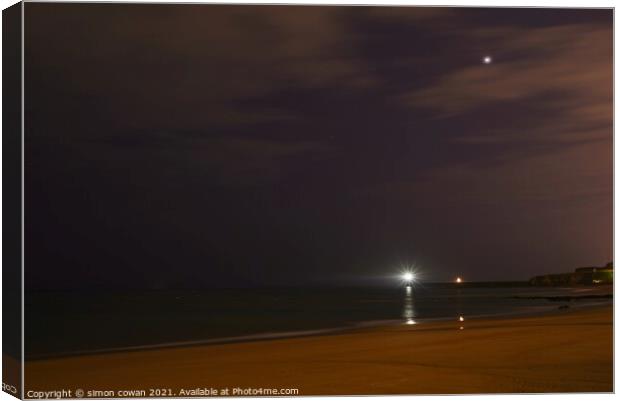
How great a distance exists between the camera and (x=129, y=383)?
7473mm

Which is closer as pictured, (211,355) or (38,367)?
(38,367)

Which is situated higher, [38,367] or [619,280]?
[619,280]

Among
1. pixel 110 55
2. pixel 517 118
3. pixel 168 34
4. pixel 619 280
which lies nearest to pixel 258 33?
pixel 168 34

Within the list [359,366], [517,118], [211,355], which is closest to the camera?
[359,366]

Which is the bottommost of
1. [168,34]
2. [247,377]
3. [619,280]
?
[247,377]

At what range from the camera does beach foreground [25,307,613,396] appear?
7.26 meters

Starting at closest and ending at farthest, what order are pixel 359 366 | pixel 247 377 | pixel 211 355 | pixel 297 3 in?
1. pixel 297 3
2. pixel 247 377
3. pixel 359 366
4. pixel 211 355

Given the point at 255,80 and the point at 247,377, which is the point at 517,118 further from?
the point at 247,377

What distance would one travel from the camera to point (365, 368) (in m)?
8.03

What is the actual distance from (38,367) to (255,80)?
375cm

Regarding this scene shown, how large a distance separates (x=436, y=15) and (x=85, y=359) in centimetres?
556

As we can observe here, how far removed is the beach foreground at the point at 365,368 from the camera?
7258mm

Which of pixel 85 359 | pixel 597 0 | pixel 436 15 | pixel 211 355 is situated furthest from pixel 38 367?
pixel 597 0

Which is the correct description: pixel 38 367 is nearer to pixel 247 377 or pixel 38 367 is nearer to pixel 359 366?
pixel 247 377
